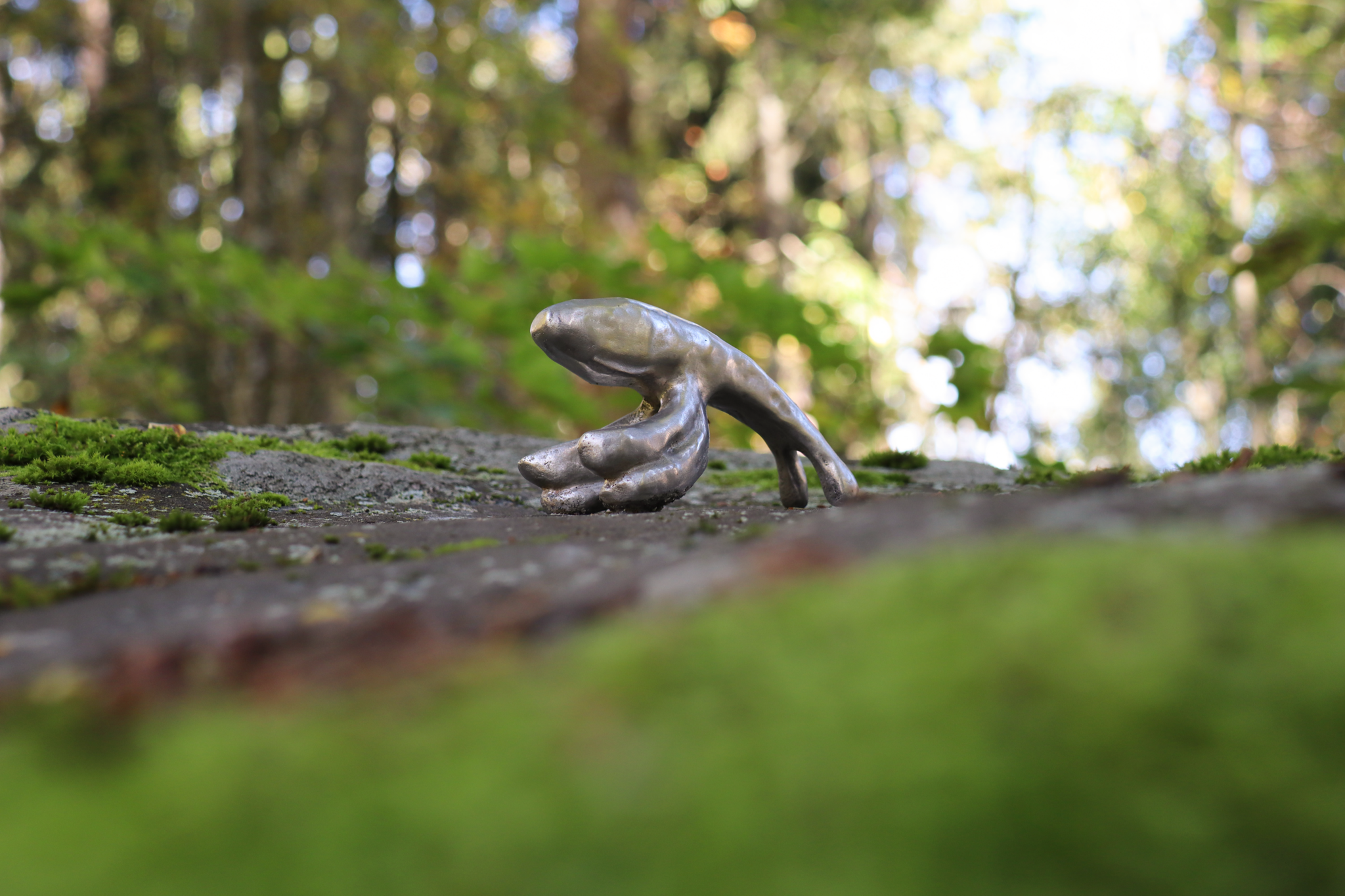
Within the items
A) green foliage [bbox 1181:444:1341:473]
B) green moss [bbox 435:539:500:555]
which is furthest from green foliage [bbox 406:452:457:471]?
green foliage [bbox 1181:444:1341:473]

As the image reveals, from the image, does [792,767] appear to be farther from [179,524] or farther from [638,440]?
[638,440]

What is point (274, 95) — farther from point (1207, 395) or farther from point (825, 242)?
point (1207, 395)

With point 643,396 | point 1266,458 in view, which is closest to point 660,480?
point 643,396

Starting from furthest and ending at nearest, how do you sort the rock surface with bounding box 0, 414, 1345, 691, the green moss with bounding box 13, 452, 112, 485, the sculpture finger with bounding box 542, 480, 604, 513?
the sculpture finger with bounding box 542, 480, 604, 513 → the green moss with bounding box 13, 452, 112, 485 → the rock surface with bounding box 0, 414, 1345, 691

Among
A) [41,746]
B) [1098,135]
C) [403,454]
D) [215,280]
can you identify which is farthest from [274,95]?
[41,746]

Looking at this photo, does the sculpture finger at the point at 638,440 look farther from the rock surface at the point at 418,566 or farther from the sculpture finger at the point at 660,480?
the rock surface at the point at 418,566

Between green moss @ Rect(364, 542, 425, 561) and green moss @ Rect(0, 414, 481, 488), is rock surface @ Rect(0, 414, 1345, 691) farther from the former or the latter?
green moss @ Rect(0, 414, 481, 488)
